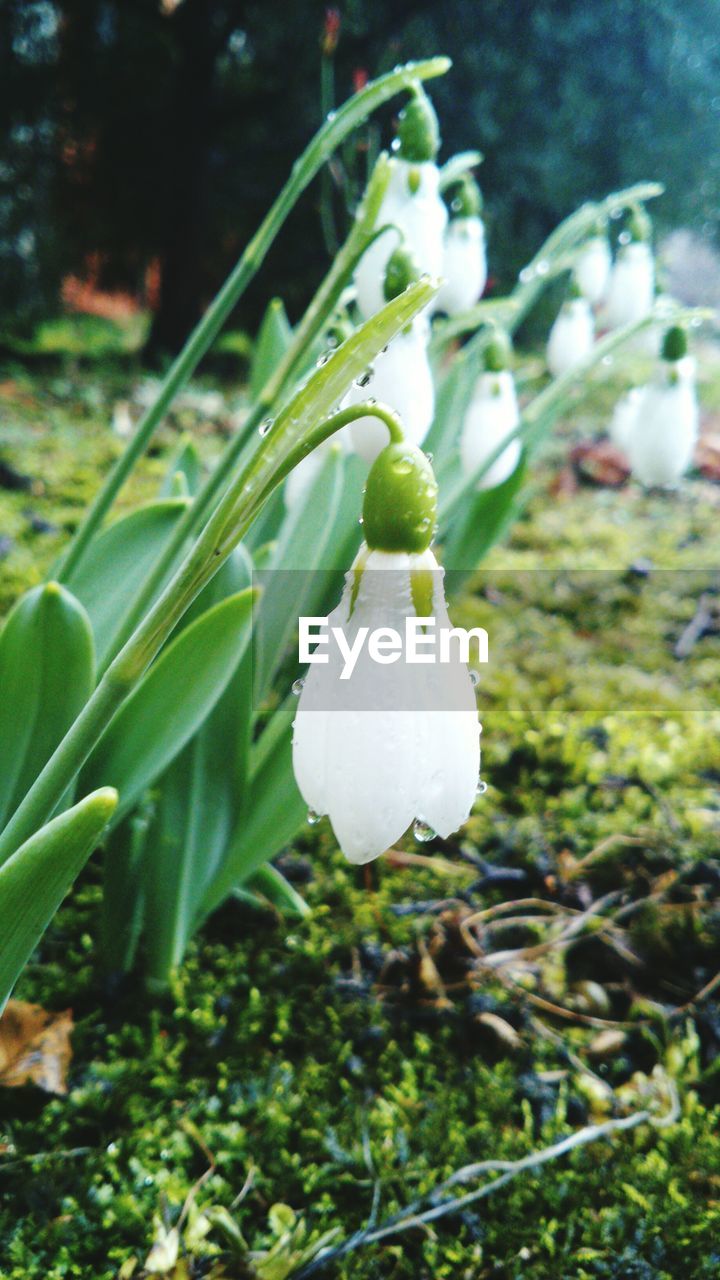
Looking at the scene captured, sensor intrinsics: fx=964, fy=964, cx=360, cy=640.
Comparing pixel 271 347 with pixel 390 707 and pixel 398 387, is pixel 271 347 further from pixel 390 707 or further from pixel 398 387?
pixel 390 707

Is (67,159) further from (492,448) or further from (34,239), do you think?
(492,448)

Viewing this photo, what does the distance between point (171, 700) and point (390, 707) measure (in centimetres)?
37

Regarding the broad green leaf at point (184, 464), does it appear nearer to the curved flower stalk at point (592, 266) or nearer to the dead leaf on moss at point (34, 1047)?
the dead leaf on moss at point (34, 1047)

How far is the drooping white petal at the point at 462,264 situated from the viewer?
54.9 inches

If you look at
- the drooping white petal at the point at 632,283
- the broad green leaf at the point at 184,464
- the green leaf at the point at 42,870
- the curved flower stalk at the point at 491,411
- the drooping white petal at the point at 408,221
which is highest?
the drooping white petal at the point at 632,283

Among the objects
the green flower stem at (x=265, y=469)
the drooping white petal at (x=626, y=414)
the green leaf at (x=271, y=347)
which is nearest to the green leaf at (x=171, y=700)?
the green flower stem at (x=265, y=469)

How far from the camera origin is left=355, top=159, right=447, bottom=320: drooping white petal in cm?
103

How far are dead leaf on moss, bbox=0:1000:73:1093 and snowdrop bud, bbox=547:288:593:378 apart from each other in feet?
4.17

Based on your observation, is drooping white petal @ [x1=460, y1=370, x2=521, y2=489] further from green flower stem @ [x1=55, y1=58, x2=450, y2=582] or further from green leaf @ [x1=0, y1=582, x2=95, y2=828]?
green leaf @ [x1=0, y1=582, x2=95, y2=828]

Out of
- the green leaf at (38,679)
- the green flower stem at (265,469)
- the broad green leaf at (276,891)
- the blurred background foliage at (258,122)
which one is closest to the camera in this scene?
the green flower stem at (265,469)

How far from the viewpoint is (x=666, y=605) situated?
7.75 feet

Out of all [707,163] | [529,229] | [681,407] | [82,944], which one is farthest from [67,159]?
[82,944]

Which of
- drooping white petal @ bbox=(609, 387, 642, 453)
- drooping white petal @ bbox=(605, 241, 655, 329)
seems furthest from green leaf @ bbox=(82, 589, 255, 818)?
drooping white petal @ bbox=(605, 241, 655, 329)

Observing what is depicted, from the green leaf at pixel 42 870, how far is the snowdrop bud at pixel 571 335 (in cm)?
129
